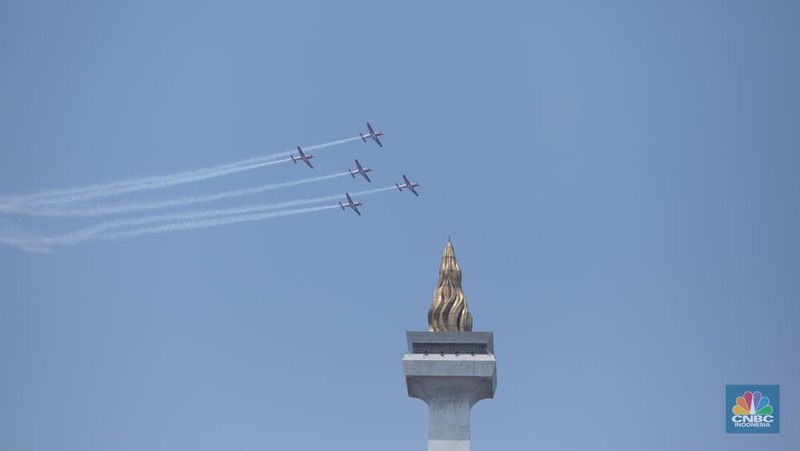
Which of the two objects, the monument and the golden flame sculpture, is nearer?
the monument

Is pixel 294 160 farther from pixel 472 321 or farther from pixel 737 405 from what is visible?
pixel 737 405

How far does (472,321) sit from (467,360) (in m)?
9.78

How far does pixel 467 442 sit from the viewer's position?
470 ft

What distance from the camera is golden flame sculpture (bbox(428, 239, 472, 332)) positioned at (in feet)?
504

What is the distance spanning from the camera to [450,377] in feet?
477

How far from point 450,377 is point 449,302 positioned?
40.6 feet

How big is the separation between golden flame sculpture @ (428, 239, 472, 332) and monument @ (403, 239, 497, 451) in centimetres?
243

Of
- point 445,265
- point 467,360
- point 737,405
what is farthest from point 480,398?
point 737,405

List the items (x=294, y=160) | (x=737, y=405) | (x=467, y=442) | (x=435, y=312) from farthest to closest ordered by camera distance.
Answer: (x=294, y=160), (x=435, y=312), (x=467, y=442), (x=737, y=405)

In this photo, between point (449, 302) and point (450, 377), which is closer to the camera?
point (450, 377)

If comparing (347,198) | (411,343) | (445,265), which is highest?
(347,198)

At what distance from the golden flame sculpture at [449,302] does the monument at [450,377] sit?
243 centimetres

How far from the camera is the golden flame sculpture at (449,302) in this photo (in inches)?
6043

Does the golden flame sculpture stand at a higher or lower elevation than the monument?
higher
